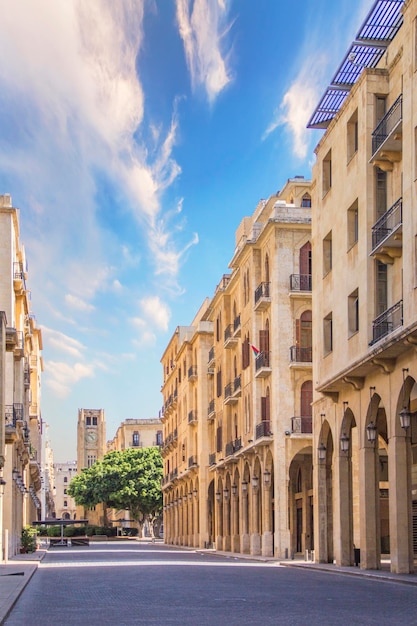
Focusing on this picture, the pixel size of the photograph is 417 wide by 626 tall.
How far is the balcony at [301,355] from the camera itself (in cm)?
4778

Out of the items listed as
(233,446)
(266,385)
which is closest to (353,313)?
(266,385)

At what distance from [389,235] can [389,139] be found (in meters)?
2.80

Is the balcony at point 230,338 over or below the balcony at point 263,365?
over

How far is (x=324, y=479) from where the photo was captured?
3806 centimetres

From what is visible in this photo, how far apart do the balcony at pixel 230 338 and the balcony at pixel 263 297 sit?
726cm

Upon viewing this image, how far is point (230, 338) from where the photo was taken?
58094mm

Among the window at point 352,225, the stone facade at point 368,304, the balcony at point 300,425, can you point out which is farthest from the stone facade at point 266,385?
the window at point 352,225

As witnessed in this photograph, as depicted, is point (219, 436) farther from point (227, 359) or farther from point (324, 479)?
point (324, 479)

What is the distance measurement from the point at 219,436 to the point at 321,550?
26182 mm

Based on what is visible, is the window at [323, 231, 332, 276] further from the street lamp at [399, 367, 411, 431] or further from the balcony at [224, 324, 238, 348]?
the balcony at [224, 324, 238, 348]

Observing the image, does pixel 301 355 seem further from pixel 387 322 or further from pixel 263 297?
pixel 387 322

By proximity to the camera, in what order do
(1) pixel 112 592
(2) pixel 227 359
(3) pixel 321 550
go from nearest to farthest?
(1) pixel 112 592 < (3) pixel 321 550 < (2) pixel 227 359

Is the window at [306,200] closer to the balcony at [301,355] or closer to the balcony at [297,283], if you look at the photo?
the balcony at [297,283]

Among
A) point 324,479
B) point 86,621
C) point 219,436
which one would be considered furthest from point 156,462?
point 86,621
